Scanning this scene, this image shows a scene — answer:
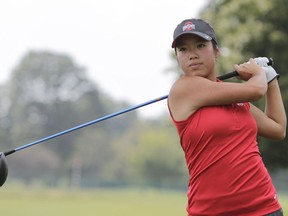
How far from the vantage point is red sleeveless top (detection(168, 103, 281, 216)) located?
3.23 metres

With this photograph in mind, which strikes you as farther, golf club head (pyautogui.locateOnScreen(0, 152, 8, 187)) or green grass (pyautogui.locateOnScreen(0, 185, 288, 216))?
green grass (pyautogui.locateOnScreen(0, 185, 288, 216))

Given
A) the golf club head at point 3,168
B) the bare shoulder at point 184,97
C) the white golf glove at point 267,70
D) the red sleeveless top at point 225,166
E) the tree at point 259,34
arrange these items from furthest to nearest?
the tree at point 259,34 < the golf club head at point 3,168 < the white golf glove at point 267,70 < the bare shoulder at point 184,97 < the red sleeveless top at point 225,166

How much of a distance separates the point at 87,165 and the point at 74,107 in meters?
10.6

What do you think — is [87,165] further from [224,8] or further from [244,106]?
[244,106]

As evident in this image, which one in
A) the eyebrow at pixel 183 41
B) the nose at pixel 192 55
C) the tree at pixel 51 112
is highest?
the tree at pixel 51 112

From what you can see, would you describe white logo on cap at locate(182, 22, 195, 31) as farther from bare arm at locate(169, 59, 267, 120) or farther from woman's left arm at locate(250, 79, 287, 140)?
woman's left arm at locate(250, 79, 287, 140)

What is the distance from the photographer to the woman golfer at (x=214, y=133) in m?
3.24

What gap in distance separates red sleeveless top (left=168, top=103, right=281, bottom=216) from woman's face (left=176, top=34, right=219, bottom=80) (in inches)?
8.7

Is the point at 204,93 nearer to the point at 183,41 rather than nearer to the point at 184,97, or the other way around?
the point at 184,97

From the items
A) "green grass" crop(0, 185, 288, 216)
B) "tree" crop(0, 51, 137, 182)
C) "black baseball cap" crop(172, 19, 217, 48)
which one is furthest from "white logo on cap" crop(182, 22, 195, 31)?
"tree" crop(0, 51, 137, 182)

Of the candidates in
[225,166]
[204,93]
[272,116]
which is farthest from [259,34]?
[225,166]

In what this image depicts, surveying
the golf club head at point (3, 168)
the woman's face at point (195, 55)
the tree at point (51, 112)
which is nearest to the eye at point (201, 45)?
the woman's face at point (195, 55)

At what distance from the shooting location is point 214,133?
3.23 m

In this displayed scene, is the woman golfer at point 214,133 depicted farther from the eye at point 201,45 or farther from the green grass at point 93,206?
the green grass at point 93,206
